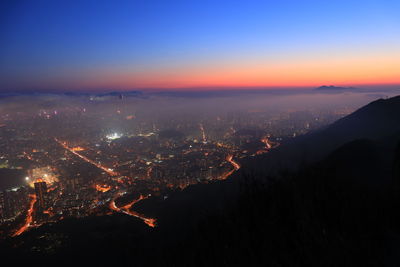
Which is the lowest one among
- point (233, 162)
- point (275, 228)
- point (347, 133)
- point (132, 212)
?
point (132, 212)

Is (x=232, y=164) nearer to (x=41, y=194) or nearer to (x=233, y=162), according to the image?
(x=233, y=162)

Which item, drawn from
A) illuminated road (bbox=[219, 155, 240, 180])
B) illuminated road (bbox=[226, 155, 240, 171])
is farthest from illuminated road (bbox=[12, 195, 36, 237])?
illuminated road (bbox=[226, 155, 240, 171])

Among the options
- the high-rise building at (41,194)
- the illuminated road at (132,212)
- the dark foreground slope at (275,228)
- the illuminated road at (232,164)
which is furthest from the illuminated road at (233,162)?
the high-rise building at (41,194)

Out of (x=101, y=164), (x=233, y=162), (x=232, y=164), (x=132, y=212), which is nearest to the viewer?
(x=132, y=212)

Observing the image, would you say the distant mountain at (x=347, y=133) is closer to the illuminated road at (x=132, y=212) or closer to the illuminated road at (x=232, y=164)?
the illuminated road at (x=232, y=164)

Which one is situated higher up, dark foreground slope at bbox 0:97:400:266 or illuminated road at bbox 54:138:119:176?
dark foreground slope at bbox 0:97:400:266

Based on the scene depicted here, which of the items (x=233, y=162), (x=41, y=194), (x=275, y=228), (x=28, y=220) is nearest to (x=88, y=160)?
(x=41, y=194)

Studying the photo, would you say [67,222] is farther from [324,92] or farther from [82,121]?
[324,92]

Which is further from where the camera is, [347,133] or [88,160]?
[88,160]

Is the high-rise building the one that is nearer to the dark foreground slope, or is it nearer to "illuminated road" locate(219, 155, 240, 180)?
the dark foreground slope
